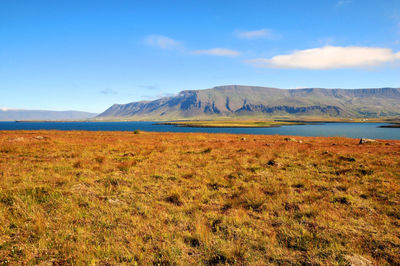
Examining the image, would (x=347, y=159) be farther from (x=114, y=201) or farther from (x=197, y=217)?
(x=114, y=201)

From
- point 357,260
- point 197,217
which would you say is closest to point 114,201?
point 197,217

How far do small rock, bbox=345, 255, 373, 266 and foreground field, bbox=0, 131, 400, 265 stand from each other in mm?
28

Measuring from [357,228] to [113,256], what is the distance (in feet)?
22.8

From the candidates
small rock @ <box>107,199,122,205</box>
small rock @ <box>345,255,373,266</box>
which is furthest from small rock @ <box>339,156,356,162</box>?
small rock @ <box>107,199,122,205</box>

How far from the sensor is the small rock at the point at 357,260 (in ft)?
14.2

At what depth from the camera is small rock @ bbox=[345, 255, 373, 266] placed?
4.31m

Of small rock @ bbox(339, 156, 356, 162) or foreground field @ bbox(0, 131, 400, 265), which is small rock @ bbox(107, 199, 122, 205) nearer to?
foreground field @ bbox(0, 131, 400, 265)

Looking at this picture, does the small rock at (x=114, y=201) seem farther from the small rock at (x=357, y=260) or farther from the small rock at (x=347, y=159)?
the small rock at (x=347, y=159)

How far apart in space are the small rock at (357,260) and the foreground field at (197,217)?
3 cm

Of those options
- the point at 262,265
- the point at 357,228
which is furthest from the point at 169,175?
the point at 357,228

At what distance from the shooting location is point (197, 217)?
634cm

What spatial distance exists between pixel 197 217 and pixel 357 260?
419 centimetres

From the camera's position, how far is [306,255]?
468 centimetres

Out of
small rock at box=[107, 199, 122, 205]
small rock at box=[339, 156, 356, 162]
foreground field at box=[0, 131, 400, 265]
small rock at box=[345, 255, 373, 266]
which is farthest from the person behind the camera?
small rock at box=[339, 156, 356, 162]
